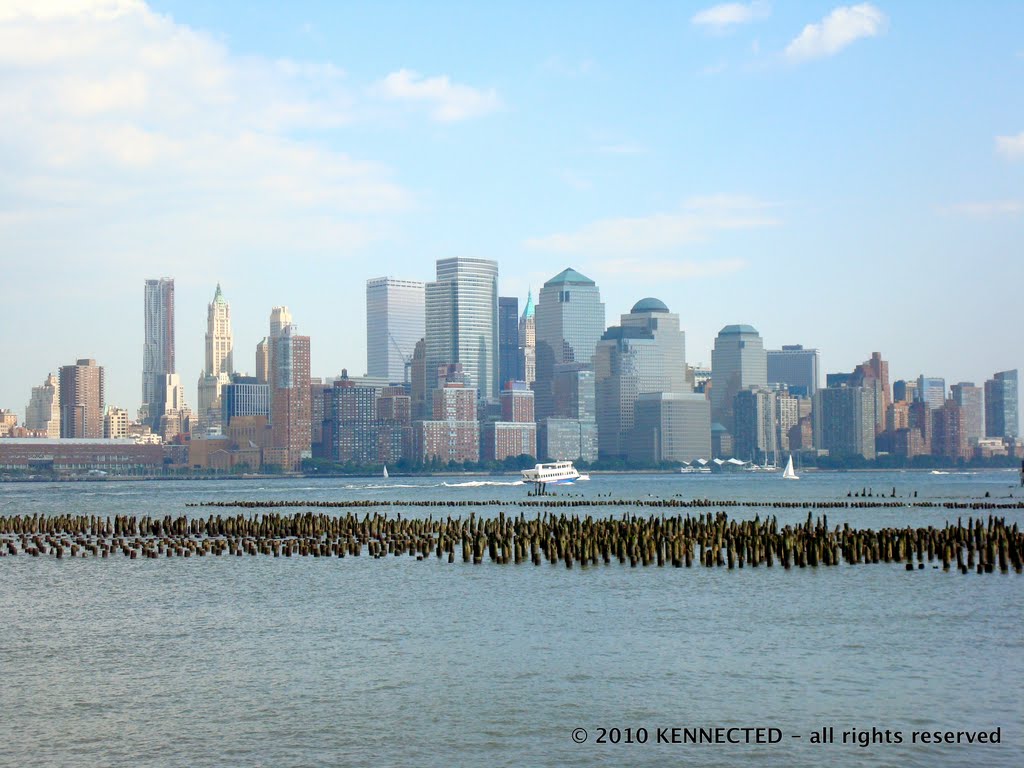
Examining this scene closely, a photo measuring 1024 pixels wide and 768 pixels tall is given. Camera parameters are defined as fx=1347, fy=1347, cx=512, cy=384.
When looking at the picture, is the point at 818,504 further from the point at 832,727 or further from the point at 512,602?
the point at 832,727

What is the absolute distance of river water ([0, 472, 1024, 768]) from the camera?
94.7ft

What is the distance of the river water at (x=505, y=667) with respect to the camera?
28.9 metres

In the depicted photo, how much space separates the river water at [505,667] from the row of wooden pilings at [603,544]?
4.45 m

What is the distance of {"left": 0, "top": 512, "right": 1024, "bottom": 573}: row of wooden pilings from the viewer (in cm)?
6525

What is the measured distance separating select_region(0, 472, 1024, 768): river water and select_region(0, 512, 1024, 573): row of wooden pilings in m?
4.45

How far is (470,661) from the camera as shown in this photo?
127 feet

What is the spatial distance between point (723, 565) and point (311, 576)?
19.7 meters

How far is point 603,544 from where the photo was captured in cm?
6975

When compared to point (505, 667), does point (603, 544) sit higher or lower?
higher

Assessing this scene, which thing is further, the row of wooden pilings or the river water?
the row of wooden pilings

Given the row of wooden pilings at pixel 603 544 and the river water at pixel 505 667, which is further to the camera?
the row of wooden pilings at pixel 603 544

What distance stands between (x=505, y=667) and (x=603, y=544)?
107 feet

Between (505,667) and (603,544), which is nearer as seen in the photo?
(505,667)

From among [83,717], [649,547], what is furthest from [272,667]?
[649,547]
